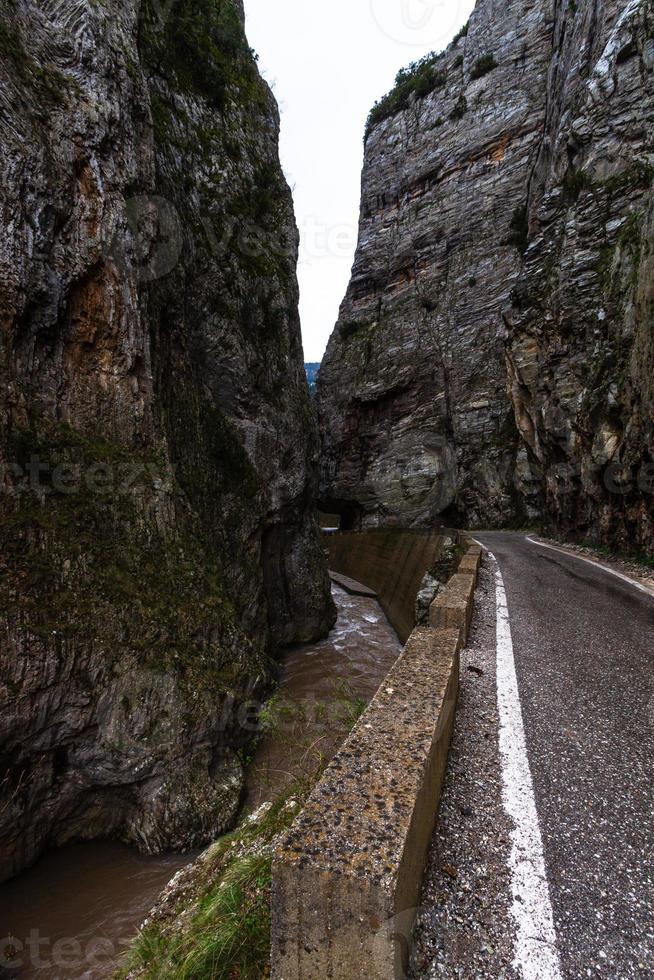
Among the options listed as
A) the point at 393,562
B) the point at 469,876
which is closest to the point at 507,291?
the point at 393,562

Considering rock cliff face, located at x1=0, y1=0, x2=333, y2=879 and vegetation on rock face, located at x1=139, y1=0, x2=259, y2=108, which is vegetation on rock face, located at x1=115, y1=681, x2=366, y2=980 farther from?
vegetation on rock face, located at x1=139, y1=0, x2=259, y2=108

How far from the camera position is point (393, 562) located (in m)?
20.9

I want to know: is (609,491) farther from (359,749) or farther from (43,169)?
(43,169)

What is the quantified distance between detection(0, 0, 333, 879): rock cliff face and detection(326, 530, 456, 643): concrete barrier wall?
6.64m

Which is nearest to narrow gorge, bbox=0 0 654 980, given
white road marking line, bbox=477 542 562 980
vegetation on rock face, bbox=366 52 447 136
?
white road marking line, bbox=477 542 562 980

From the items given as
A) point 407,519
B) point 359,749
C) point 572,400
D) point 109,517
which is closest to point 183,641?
point 109,517

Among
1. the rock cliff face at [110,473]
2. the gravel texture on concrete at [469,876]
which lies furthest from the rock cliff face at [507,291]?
the rock cliff face at [110,473]

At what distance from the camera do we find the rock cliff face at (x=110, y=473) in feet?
19.7

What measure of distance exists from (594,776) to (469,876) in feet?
4.17

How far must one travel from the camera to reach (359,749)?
2270 mm

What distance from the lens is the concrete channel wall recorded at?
142 cm

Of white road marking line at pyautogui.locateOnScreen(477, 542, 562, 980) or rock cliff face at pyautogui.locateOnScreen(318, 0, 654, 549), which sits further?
rock cliff face at pyautogui.locateOnScreen(318, 0, 654, 549)

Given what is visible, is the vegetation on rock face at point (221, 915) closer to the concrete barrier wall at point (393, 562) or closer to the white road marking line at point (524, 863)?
the white road marking line at point (524, 863)

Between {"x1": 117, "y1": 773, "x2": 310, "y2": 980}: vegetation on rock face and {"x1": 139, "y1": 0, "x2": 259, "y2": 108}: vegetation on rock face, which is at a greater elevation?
{"x1": 139, "y1": 0, "x2": 259, "y2": 108}: vegetation on rock face
